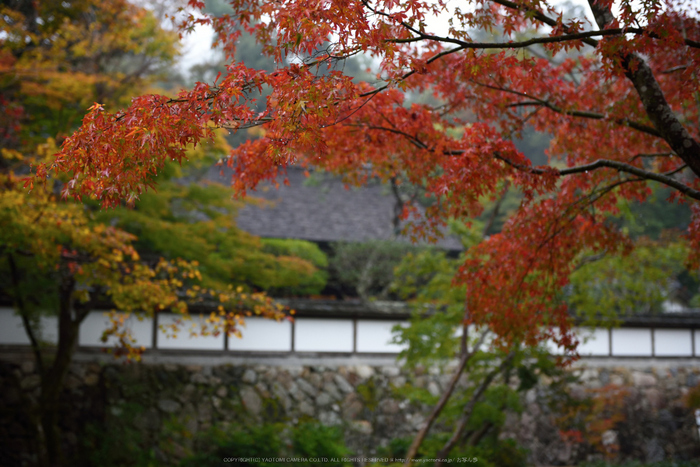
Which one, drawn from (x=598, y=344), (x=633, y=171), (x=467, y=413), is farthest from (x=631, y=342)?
(x=633, y=171)

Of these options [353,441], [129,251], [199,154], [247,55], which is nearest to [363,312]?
[353,441]

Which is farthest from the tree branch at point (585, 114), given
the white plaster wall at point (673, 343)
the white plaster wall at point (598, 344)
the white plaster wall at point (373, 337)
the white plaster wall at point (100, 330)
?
the white plaster wall at point (673, 343)

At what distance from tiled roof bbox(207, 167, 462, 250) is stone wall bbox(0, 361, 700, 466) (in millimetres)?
5636

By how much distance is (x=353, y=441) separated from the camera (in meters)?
9.38

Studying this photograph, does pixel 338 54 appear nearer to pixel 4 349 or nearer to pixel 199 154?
pixel 199 154

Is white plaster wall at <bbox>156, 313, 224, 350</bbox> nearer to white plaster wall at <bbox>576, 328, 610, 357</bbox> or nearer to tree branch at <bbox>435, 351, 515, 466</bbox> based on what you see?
tree branch at <bbox>435, 351, 515, 466</bbox>

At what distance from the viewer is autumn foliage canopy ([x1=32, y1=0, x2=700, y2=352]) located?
2.85m

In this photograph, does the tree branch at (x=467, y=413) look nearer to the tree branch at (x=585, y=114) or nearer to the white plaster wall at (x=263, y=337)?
the white plaster wall at (x=263, y=337)

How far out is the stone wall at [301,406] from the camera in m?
8.19

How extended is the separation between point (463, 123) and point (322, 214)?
12.2 meters

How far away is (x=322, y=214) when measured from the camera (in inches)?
682

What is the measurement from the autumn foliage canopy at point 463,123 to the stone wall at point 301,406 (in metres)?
4.12

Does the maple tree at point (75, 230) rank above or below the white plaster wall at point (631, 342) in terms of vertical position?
above

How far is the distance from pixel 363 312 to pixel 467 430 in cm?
287
